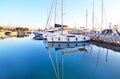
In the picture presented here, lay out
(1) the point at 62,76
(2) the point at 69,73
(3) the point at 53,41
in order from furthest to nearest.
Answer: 1. (3) the point at 53,41
2. (2) the point at 69,73
3. (1) the point at 62,76

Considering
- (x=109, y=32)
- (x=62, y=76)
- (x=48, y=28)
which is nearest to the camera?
(x=62, y=76)

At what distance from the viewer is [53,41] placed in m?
24.7

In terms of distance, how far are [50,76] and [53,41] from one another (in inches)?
641

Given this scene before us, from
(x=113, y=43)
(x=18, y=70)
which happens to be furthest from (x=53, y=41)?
(x=18, y=70)

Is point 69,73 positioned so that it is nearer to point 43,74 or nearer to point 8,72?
point 43,74

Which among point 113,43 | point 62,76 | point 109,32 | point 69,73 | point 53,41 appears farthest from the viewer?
point 109,32

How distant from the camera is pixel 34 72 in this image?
30.3 feet

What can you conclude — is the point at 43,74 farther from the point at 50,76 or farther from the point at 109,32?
the point at 109,32

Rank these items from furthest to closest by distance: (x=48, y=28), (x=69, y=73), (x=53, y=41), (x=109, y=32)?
1. (x=48, y=28)
2. (x=109, y=32)
3. (x=53, y=41)
4. (x=69, y=73)

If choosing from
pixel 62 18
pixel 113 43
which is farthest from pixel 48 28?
pixel 113 43

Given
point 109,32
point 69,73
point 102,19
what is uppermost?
point 102,19

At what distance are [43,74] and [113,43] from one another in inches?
570

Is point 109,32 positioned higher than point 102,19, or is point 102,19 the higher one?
point 102,19

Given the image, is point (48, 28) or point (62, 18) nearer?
point (62, 18)
